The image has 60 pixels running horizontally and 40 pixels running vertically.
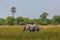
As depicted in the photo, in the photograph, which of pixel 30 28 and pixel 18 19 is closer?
pixel 30 28

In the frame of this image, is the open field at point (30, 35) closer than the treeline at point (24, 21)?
Yes

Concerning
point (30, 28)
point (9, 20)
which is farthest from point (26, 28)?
point (9, 20)

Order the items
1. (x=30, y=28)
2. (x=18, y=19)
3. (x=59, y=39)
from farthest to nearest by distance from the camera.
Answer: (x=18, y=19) → (x=30, y=28) → (x=59, y=39)

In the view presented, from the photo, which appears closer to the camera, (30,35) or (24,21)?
(30,35)

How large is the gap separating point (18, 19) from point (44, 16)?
11.7 m

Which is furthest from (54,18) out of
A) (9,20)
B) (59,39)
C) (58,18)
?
(59,39)

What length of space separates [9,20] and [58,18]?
2494 centimetres

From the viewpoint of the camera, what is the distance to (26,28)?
2248cm

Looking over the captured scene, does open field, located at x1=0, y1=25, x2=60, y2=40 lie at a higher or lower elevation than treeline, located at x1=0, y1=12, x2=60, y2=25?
lower

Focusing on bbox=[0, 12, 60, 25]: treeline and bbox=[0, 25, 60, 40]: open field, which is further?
bbox=[0, 12, 60, 25]: treeline

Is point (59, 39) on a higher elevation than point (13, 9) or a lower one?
lower

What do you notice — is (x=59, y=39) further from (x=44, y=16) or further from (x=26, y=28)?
(x=44, y=16)

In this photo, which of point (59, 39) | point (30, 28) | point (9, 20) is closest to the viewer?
point (59, 39)

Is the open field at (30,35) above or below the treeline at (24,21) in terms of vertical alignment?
below
